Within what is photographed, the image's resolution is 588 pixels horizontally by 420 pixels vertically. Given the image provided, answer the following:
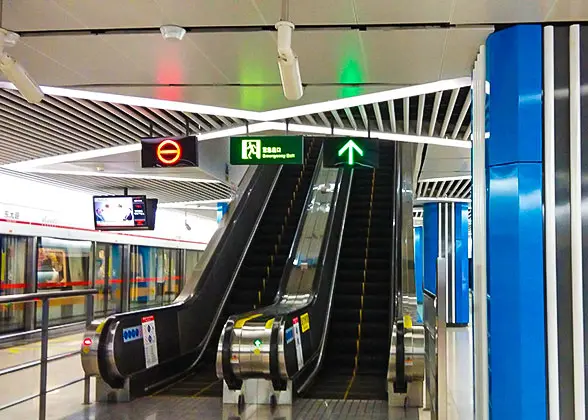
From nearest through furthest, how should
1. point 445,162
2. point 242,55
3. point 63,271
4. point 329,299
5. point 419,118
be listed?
point 242,55 → point 419,118 → point 329,299 → point 445,162 → point 63,271

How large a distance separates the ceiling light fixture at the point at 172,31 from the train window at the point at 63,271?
32.1 feet

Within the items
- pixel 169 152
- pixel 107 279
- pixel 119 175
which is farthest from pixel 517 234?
pixel 107 279

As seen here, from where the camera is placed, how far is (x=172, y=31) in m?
5.25

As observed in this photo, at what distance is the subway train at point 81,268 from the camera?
13367 millimetres

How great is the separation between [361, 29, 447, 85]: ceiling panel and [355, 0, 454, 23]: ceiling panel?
0.76 ft

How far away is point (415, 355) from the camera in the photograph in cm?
709

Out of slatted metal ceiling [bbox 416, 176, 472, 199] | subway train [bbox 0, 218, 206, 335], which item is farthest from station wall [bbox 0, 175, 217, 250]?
slatted metal ceiling [bbox 416, 176, 472, 199]

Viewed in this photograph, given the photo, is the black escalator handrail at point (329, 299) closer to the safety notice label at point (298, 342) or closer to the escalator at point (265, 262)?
the safety notice label at point (298, 342)

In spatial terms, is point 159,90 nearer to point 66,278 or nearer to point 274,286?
point 274,286

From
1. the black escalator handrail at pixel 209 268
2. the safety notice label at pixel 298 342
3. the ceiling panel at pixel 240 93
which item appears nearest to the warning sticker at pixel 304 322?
the safety notice label at pixel 298 342

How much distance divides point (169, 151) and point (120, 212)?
210 inches

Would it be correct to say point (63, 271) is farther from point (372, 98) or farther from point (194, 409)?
point (372, 98)

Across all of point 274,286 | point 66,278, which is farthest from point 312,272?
point 66,278

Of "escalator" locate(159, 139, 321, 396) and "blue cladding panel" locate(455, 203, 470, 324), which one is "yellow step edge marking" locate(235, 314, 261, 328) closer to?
"escalator" locate(159, 139, 321, 396)
